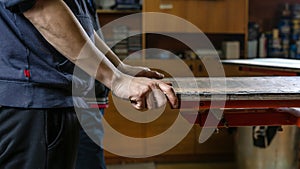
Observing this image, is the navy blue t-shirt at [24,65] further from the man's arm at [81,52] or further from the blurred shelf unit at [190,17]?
the blurred shelf unit at [190,17]

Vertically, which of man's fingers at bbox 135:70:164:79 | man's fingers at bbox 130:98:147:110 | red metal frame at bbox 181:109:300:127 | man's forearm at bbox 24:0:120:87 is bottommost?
red metal frame at bbox 181:109:300:127

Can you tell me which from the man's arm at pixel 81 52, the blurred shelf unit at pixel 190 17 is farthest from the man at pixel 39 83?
the blurred shelf unit at pixel 190 17

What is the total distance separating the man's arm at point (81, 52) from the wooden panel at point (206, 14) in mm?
1968

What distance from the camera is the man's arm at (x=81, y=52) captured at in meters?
0.76

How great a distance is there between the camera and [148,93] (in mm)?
781

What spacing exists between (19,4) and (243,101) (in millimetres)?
575

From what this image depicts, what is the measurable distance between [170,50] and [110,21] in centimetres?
53

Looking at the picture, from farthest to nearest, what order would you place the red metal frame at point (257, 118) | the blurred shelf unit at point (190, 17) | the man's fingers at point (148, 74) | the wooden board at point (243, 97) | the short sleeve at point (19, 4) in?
1. the blurred shelf unit at point (190, 17)
2. the red metal frame at point (257, 118)
3. the man's fingers at point (148, 74)
4. the wooden board at point (243, 97)
5. the short sleeve at point (19, 4)

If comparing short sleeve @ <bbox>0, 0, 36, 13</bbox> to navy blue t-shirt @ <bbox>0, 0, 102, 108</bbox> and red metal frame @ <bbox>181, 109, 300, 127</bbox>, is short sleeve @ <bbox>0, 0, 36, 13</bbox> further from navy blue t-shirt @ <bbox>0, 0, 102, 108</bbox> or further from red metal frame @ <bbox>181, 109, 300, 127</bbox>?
red metal frame @ <bbox>181, 109, 300, 127</bbox>

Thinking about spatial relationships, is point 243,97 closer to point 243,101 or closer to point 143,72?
point 243,101

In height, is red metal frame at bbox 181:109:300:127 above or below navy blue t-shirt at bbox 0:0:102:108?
below

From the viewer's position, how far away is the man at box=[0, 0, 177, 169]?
30.9 inches

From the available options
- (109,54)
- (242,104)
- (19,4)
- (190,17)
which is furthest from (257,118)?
(190,17)

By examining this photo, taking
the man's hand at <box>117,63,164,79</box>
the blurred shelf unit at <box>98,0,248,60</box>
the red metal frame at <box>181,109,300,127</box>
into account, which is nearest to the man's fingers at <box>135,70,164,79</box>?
the man's hand at <box>117,63,164,79</box>
